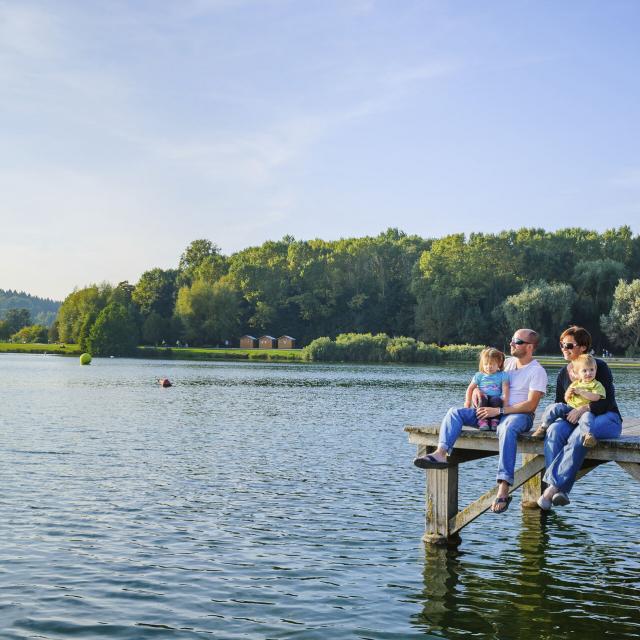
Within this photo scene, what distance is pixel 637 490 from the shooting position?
59.1ft

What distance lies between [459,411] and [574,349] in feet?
5.76

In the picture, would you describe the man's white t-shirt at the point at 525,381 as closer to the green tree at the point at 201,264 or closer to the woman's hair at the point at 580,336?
the woman's hair at the point at 580,336

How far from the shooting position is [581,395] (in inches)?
400

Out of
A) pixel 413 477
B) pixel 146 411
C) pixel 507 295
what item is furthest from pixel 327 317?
pixel 413 477

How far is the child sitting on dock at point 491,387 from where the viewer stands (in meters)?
11.1

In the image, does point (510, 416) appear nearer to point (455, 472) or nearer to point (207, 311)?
point (455, 472)

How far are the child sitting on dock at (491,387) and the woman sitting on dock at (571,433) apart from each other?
909 millimetres

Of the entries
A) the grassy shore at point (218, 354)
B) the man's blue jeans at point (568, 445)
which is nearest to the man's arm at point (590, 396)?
the man's blue jeans at point (568, 445)

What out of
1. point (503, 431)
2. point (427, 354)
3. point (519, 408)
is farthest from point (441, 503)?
point (427, 354)

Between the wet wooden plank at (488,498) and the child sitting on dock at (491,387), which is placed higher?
the child sitting on dock at (491,387)

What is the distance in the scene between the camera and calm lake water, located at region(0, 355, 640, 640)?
952 cm

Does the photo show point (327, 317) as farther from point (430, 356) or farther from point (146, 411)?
point (146, 411)

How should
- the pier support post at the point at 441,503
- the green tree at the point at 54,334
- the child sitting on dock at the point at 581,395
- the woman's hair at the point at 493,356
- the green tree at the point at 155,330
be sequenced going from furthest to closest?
the green tree at the point at 54,334 → the green tree at the point at 155,330 → the pier support post at the point at 441,503 → the woman's hair at the point at 493,356 → the child sitting on dock at the point at 581,395

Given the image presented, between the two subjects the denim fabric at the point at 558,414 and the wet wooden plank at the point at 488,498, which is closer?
the denim fabric at the point at 558,414
